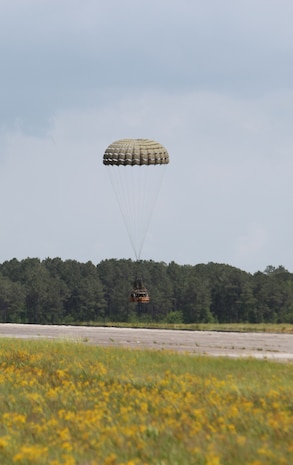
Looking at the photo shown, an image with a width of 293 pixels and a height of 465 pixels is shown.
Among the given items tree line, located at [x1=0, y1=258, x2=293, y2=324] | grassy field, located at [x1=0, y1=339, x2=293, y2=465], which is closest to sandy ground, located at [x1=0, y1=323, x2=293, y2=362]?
grassy field, located at [x1=0, y1=339, x2=293, y2=465]

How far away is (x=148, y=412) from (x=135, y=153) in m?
28.5

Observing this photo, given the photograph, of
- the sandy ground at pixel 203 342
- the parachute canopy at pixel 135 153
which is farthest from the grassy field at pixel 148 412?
the parachute canopy at pixel 135 153

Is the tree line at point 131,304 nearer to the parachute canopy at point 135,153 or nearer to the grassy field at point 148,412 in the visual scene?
the parachute canopy at point 135,153

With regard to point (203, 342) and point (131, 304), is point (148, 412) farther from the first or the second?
point (131, 304)

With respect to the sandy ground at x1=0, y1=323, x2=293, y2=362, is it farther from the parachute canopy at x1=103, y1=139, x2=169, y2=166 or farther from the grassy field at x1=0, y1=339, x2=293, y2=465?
the parachute canopy at x1=103, y1=139, x2=169, y2=166

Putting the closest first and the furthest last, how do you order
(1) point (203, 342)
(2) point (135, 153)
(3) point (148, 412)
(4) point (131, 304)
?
1. (3) point (148, 412)
2. (1) point (203, 342)
3. (2) point (135, 153)
4. (4) point (131, 304)

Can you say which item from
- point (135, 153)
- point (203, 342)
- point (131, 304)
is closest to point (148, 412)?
point (203, 342)

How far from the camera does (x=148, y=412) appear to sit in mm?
16562

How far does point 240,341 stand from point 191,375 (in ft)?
61.9

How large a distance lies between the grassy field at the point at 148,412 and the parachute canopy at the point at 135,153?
1789 centimetres

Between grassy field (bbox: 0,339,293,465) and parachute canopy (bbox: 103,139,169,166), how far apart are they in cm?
1789

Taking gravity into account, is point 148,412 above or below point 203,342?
below

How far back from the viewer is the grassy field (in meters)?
12.8

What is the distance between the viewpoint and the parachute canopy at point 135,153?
44062 mm
